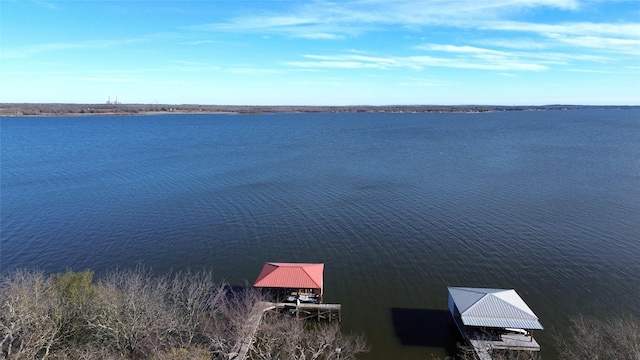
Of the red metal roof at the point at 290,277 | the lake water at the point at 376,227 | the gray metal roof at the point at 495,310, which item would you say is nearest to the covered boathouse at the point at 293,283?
the red metal roof at the point at 290,277

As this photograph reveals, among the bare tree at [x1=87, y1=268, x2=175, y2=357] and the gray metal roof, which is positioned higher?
the bare tree at [x1=87, y1=268, x2=175, y2=357]

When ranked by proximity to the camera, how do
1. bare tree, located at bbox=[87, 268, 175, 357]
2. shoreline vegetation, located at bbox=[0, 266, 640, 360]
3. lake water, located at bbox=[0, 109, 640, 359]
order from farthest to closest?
lake water, located at bbox=[0, 109, 640, 359] → bare tree, located at bbox=[87, 268, 175, 357] → shoreline vegetation, located at bbox=[0, 266, 640, 360]

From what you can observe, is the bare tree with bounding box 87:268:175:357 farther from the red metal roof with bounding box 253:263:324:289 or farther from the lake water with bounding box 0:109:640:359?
the lake water with bounding box 0:109:640:359

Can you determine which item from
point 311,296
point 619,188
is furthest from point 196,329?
point 619,188

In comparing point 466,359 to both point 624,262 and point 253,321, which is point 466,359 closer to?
point 253,321

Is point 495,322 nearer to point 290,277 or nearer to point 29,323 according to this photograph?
point 290,277

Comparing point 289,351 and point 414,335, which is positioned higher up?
point 289,351

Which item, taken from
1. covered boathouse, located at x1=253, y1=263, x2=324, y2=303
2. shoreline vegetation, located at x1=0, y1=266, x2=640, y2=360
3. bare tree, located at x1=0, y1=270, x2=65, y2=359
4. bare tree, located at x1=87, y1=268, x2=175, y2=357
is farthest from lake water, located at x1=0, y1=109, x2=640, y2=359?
bare tree, located at x1=0, y1=270, x2=65, y2=359
